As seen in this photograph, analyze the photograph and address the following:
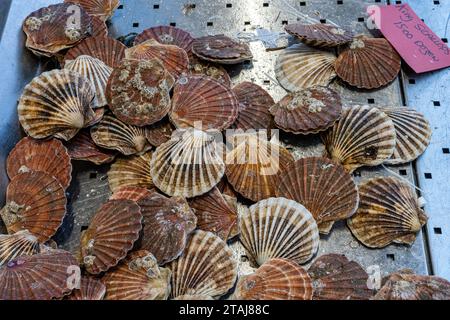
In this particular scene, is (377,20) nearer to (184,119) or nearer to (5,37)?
(184,119)

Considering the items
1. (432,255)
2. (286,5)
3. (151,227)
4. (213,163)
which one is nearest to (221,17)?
(286,5)

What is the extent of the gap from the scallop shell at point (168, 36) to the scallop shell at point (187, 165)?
Result: 0.30 meters

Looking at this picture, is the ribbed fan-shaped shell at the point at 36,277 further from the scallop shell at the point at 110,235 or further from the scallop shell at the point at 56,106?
the scallop shell at the point at 56,106

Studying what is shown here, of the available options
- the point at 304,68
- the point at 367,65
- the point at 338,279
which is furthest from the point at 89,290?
the point at 367,65

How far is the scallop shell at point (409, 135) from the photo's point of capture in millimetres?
1176

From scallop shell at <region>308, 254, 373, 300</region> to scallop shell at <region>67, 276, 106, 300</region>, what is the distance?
0.37 metres

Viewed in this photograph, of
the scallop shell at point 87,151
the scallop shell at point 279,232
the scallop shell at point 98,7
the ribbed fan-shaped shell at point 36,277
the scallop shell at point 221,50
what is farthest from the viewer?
the scallop shell at point 98,7

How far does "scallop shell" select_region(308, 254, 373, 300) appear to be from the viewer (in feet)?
3.22

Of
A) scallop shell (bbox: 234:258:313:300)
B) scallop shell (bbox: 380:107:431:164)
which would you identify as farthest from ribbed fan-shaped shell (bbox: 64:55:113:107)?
scallop shell (bbox: 380:107:431:164)

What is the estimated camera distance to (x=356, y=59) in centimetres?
128

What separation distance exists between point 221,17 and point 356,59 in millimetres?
363

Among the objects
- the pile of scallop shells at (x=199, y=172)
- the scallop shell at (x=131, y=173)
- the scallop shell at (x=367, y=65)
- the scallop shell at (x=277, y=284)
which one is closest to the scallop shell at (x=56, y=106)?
the pile of scallop shells at (x=199, y=172)

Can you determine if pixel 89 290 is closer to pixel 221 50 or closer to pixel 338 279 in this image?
pixel 338 279
